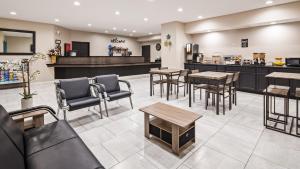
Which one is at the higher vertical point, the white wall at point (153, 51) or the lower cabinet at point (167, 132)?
the white wall at point (153, 51)

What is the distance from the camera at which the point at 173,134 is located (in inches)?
83.3

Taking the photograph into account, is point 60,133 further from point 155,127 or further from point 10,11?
point 10,11

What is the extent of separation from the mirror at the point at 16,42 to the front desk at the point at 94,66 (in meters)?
1.18

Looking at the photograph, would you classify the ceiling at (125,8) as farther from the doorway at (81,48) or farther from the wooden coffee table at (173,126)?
the wooden coffee table at (173,126)

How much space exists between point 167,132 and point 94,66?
260 inches

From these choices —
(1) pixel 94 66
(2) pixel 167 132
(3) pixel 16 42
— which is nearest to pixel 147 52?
(1) pixel 94 66

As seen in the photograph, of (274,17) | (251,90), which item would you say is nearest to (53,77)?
(251,90)

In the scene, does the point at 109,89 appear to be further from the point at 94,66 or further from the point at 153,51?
the point at 153,51

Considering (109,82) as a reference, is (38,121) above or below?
below

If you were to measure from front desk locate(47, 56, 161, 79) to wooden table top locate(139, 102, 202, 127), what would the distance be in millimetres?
6217

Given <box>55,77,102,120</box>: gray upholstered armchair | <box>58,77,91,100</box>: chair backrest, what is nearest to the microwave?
<box>55,77,102,120</box>: gray upholstered armchair

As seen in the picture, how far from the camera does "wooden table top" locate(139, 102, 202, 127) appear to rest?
210cm

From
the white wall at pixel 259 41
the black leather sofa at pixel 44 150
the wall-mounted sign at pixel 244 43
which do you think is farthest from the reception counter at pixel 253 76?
the black leather sofa at pixel 44 150

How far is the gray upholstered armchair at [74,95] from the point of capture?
2.93 metres
